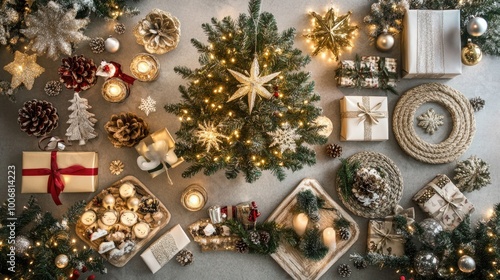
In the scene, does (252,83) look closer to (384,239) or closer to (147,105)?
(147,105)

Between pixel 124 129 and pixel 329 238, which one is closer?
pixel 124 129

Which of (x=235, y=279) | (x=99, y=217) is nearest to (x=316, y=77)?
(x=235, y=279)

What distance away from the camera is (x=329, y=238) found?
2.63 m

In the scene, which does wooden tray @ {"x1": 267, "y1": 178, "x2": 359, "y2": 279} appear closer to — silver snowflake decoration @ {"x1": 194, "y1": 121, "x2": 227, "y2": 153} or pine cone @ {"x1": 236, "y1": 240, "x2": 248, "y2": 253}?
pine cone @ {"x1": 236, "y1": 240, "x2": 248, "y2": 253}

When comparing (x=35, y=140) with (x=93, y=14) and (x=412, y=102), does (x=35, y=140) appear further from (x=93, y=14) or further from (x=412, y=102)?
(x=412, y=102)

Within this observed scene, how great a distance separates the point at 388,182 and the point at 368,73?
2.55 feet

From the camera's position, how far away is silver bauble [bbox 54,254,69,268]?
2277 millimetres

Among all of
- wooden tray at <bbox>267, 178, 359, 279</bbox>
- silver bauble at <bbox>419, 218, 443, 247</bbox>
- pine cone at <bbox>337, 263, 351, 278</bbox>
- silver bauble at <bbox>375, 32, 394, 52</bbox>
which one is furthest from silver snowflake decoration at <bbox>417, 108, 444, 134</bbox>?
pine cone at <bbox>337, 263, 351, 278</bbox>

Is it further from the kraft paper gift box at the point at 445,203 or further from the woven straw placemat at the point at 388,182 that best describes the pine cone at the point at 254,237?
the kraft paper gift box at the point at 445,203

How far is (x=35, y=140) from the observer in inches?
106

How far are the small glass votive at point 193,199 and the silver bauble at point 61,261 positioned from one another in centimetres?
79

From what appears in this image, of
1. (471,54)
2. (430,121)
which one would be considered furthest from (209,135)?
(471,54)

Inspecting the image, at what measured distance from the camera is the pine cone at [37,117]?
2502 mm

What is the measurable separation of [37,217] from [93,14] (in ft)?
4.64
